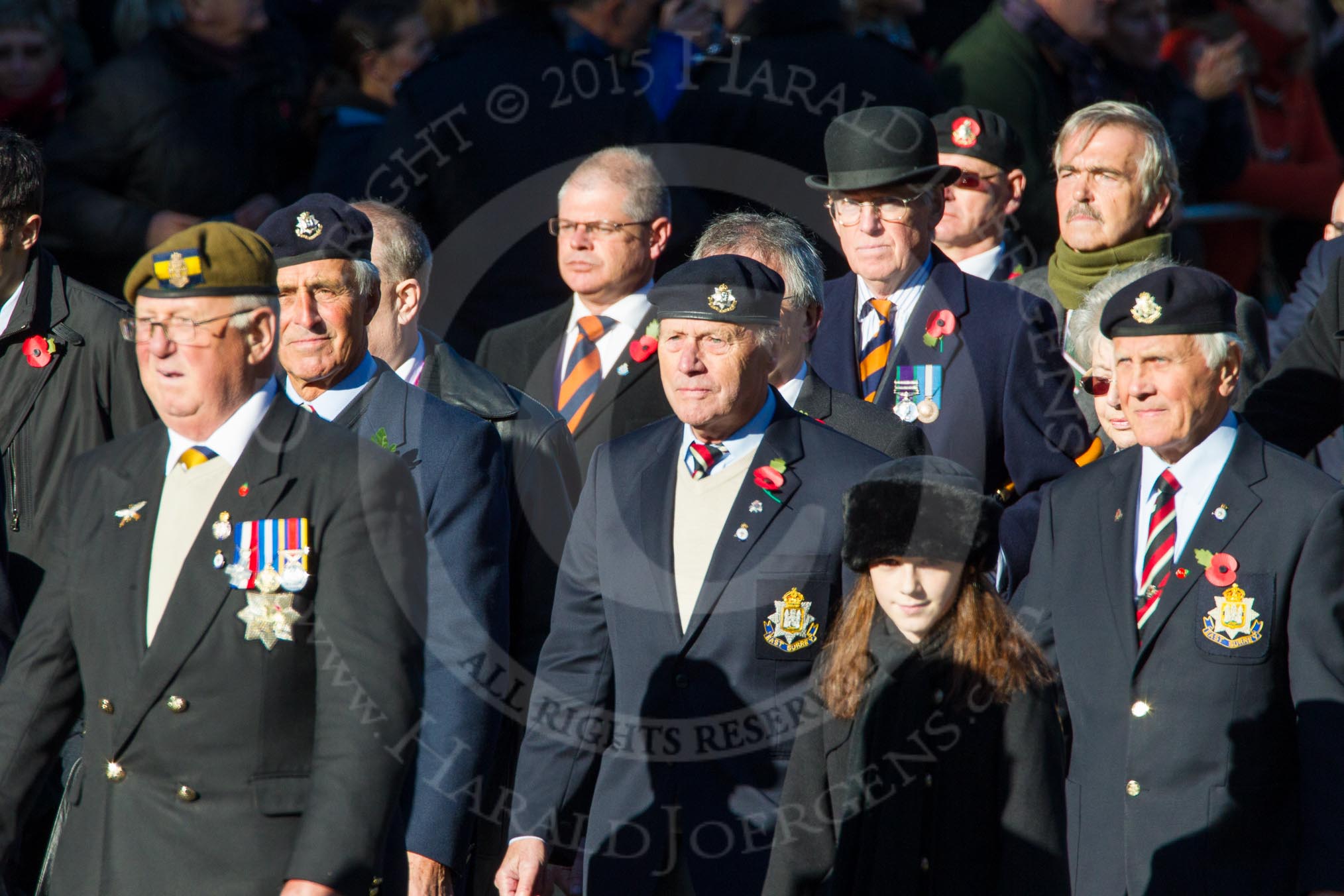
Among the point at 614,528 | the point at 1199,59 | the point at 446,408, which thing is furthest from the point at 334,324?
the point at 1199,59

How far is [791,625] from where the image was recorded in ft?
15.2

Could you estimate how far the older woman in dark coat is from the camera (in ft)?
13.6

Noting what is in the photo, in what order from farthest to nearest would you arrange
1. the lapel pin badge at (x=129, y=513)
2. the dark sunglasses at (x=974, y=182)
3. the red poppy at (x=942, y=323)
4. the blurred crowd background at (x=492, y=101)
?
the blurred crowd background at (x=492, y=101) → the dark sunglasses at (x=974, y=182) → the red poppy at (x=942, y=323) → the lapel pin badge at (x=129, y=513)

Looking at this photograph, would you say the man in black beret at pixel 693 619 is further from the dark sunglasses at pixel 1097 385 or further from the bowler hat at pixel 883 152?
the bowler hat at pixel 883 152

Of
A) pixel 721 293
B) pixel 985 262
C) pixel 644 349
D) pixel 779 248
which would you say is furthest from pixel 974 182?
pixel 721 293

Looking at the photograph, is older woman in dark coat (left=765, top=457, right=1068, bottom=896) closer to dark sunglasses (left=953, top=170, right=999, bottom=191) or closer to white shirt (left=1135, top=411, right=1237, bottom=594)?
white shirt (left=1135, top=411, right=1237, bottom=594)

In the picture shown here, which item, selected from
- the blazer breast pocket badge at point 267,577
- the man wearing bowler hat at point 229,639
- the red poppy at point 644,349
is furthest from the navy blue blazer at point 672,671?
the red poppy at point 644,349

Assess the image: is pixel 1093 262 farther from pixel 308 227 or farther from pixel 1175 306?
pixel 308 227

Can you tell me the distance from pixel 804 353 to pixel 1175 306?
4.09 feet

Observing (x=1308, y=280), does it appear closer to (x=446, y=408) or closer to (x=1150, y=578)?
(x=1150, y=578)

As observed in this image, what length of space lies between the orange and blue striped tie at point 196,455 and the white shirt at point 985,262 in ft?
12.8

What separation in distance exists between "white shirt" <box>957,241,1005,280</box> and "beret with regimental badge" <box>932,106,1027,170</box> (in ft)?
1.03

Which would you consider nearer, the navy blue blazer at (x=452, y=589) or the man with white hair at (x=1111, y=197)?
the navy blue blazer at (x=452, y=589)

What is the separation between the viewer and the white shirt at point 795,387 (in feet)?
18.5
